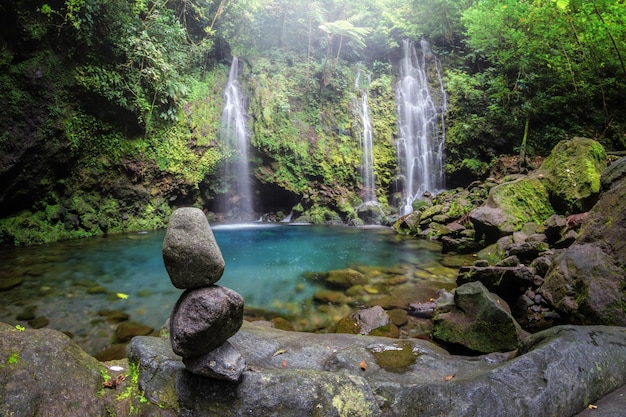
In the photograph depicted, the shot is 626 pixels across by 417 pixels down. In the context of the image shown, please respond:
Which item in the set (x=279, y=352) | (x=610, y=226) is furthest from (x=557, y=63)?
(x=279, y=352)

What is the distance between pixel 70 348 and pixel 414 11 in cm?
2379

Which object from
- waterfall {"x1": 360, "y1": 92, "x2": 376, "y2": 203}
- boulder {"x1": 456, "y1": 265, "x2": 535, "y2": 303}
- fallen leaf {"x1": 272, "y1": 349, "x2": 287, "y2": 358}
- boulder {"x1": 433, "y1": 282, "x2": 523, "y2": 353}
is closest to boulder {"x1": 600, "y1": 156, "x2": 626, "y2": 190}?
boulder {"x1": 456, "y1": 265, "x2": 535, "y2": 303}

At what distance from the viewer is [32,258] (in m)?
7.71

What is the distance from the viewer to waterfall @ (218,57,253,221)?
15828 millimetres

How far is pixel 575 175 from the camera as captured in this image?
786 cm

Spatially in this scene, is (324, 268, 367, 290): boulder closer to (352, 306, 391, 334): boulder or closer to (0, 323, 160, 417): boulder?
(352, 306, 391, 334): boulder

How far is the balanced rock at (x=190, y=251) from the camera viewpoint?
2.08 meters

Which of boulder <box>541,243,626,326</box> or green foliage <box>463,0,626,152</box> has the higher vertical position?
green foliage <box>463,0,626,152</box>

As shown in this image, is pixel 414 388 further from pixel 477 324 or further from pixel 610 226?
pixel 610 226

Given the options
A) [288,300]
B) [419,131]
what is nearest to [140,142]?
[288,300]

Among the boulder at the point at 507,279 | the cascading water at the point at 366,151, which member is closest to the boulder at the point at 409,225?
the cascading water at the point at 366,151

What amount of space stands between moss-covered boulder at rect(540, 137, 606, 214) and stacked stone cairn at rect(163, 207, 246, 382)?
8455 millimetres

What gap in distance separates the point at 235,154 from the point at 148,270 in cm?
927

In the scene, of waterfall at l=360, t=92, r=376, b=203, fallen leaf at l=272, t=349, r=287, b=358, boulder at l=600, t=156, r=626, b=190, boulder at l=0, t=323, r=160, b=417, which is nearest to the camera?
boulder at l=0, t=323, r=160, b=417
